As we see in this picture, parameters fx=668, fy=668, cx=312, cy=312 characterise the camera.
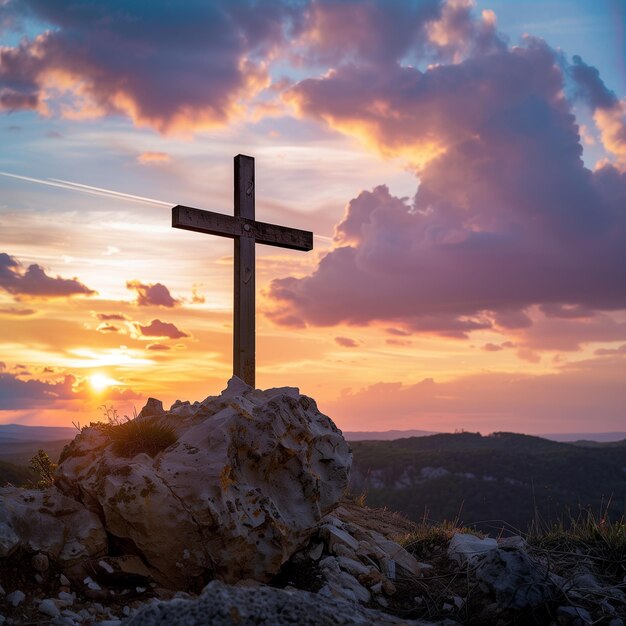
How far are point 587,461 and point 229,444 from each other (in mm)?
90903

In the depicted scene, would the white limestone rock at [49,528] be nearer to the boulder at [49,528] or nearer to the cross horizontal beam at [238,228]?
the boulder at [49,528]

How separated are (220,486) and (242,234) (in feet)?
22.5

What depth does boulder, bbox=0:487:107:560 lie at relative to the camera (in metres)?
7.54

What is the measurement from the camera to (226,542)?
26.1 ft

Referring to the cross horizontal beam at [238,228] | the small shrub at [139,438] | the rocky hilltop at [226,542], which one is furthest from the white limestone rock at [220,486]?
the cross horizontal beam at [238,228]

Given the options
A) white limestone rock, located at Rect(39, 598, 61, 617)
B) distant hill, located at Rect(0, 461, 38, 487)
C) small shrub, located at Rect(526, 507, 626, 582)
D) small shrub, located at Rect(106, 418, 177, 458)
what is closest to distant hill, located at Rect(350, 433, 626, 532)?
distant hill, located at Rect(0, 461, 38, 487)

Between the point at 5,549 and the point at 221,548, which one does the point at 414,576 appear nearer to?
the point at 221,548

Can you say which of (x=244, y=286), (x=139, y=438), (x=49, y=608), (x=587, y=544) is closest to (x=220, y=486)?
(x=139, y=438)

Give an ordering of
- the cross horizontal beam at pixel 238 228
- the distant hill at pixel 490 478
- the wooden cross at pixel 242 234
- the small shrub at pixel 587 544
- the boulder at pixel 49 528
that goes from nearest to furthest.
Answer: the boulder at pixel 49 528 → the small shrub at pixel 587 544 → the cross horizontal beam at pixel 238 228 → the wooden cross at pixel 242 234 → the distant hill at pixel 490 478

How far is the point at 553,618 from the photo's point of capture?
23.5 ft

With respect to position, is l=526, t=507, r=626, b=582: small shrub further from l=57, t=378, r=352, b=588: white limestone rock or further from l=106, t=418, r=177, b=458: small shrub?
l=106, t=418, r=177, b=458: small shrub

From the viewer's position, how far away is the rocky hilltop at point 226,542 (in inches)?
289

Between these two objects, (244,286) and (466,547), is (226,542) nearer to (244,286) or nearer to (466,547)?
(466,547)

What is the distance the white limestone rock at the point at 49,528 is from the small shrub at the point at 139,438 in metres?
1.02
